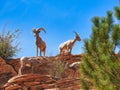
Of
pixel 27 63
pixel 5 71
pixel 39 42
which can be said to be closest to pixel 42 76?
pixel 27 63

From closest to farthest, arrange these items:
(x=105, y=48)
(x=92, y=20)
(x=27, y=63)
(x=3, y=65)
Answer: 1. (x=105, y=48)
2. (x=92, y=20)
3. (x=27, y=63)
4. (x=3, y=65)

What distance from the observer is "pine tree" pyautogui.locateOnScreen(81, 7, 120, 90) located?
36.5 ft

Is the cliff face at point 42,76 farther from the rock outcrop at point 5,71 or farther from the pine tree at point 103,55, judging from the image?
the pine tree at point 103,55

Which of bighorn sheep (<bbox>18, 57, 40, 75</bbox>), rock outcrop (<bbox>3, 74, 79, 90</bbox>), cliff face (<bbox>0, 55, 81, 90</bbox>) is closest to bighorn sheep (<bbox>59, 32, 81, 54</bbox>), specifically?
cliff face (<bbox>0, 55, 81, 90</bbox>)

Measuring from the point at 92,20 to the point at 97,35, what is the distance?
518 mm

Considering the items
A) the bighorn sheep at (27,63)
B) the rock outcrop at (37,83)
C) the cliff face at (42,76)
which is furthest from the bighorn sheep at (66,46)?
the rock outcrop at (37,83)

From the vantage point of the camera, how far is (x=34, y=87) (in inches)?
672

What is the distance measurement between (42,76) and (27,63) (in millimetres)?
1963

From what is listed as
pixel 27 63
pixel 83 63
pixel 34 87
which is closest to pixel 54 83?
pixel 34 87

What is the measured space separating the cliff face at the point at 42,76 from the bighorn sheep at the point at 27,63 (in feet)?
0.30

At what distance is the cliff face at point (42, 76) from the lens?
1698 centimetres

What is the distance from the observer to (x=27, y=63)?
19219 mm

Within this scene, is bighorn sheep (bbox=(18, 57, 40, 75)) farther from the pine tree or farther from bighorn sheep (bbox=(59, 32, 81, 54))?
the pine tree

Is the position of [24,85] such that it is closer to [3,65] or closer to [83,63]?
Answer: [3,65]
